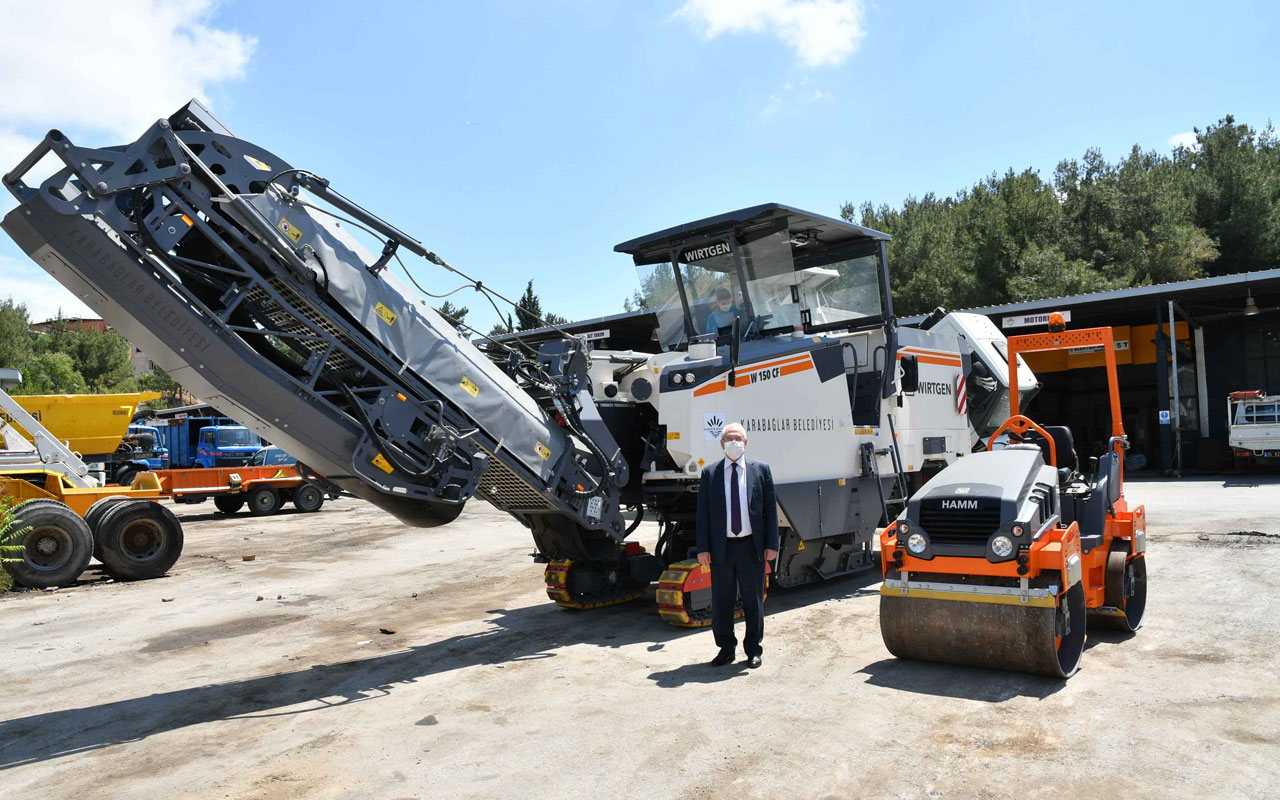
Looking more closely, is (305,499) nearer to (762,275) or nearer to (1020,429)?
(762,275)

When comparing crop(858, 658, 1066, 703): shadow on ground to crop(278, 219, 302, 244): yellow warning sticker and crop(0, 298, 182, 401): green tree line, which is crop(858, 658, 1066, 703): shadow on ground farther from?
crop(0, 298, 182, 401): green tree line

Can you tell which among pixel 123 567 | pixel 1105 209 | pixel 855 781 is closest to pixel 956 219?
pixel 1105 209

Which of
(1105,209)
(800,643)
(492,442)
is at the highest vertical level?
(1105,209)

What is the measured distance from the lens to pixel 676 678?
587cm

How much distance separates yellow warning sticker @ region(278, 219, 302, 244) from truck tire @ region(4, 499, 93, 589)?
7614mm

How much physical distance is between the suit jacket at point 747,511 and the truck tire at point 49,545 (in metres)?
8.80

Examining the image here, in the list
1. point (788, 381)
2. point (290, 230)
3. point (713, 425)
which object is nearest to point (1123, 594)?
point (788, 381)

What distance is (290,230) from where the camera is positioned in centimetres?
568

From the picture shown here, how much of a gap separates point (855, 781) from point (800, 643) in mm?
2771

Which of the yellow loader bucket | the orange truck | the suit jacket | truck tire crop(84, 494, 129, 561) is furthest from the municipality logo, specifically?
the yellow loader bucket

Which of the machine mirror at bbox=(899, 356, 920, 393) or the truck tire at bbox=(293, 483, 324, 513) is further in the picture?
the truck tire at bbox=(293, 483, 324, 513)

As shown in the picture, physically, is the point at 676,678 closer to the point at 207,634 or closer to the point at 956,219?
the point at 207,634

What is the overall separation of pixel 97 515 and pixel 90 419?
9.15m

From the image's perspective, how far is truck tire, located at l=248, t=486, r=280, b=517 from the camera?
868 inches
